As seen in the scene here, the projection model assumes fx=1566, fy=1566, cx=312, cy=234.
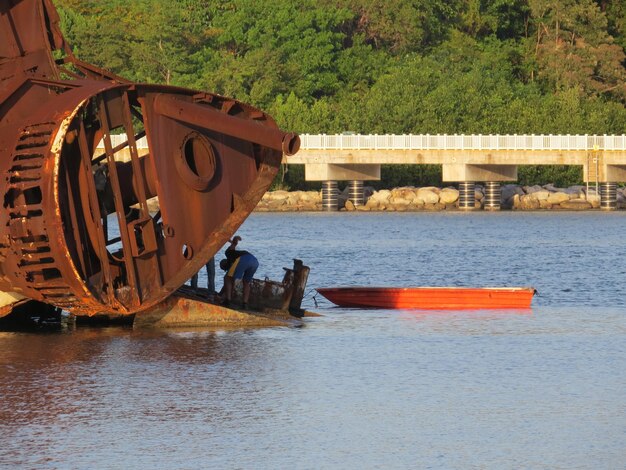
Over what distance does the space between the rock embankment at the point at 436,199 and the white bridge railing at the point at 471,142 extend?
11168mm

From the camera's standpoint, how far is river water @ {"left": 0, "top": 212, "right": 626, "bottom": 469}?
63.5 ft

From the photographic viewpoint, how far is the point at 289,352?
28250mm

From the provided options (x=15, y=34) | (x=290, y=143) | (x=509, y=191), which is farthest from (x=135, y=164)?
(x=509, y=191)

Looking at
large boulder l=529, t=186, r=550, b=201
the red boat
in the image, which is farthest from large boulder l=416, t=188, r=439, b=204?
the red boat

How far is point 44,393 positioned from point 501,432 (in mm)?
7028

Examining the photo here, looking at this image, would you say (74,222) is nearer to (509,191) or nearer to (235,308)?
(235,308)

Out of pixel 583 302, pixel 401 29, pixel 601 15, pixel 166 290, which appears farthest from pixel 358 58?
pixel 166 290

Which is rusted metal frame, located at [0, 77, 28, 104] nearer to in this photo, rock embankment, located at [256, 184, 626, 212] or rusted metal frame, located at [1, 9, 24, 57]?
rusted metal frame, located at [1, 9, 24, 57]

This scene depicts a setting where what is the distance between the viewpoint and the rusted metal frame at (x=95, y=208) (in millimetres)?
28469

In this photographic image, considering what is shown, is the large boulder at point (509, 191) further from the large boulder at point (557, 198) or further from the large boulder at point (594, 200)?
the large boulder at point (594, 200)

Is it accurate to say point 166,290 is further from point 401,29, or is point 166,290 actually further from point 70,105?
point 401,29

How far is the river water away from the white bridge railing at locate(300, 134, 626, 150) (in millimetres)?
64758

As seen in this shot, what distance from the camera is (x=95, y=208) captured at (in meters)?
28.6

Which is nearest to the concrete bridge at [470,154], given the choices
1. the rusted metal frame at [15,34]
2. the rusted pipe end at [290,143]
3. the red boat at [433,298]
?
the red boat at [433,298]
